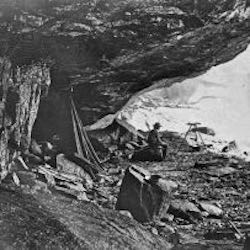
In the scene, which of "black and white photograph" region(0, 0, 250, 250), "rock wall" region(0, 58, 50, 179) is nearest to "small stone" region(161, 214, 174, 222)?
"black and white photograph" region(0, 0, 250, 250)

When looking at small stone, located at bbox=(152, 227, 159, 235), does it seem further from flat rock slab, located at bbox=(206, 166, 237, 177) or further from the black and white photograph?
flat rock slab, located at bbox=(206, 166, 237, 177)

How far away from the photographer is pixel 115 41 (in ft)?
23.4

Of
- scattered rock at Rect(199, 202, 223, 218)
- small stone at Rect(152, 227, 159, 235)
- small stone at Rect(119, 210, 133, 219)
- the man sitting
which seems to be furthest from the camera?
the man sitting

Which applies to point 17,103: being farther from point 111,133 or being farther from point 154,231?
point 111,133

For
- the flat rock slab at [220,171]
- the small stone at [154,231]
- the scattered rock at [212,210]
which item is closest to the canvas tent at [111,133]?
the flat rock slab at [220,171]

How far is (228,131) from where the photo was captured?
17.6 metres

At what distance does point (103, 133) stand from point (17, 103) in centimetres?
375

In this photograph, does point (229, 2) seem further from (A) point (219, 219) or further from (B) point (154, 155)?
(B) point (154, 155)

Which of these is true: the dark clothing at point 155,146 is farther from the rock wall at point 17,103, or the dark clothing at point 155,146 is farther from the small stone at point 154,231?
the small stone at point 154,231

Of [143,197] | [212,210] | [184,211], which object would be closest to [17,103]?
[143,197]

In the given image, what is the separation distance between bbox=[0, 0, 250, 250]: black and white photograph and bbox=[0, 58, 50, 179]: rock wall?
0.8 inches

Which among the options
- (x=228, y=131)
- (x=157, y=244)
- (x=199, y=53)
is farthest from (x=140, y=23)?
(x=228, y=131)

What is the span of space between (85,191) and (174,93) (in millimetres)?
12102

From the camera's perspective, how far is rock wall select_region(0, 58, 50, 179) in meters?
6.56
